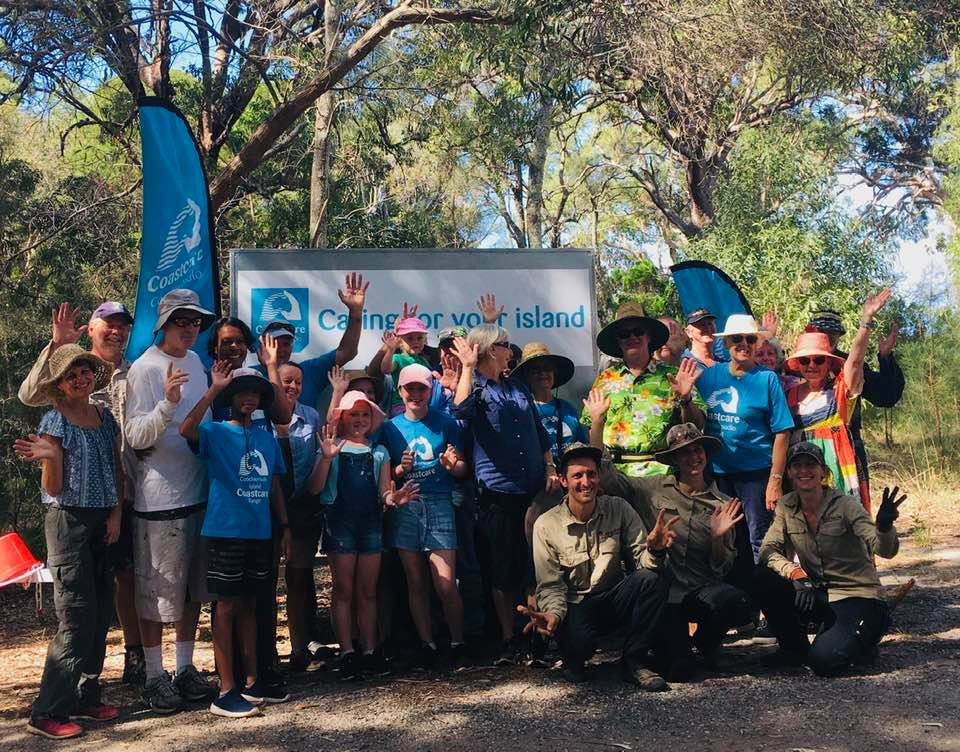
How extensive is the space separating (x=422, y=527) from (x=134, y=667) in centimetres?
172

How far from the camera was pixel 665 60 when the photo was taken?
1059cm

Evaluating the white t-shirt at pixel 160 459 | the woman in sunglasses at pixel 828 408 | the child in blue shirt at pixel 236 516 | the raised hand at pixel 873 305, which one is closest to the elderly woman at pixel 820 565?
the woman in sunglasses at pixel 828 408

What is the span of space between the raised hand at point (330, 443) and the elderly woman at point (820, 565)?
7.65 ft

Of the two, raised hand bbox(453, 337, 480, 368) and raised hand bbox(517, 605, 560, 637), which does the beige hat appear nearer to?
raised hand bbox(453, 337, 480, 368)

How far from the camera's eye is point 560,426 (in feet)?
21.9

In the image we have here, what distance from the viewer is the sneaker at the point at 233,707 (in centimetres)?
533

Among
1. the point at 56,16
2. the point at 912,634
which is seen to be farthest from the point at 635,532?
the point at 56,16

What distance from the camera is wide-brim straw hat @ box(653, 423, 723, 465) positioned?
19.8 ft

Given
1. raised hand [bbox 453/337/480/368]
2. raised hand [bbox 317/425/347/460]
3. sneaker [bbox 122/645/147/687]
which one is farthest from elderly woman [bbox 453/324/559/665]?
sneaker [bbox 122/645/147/687]

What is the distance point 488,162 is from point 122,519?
16.1m

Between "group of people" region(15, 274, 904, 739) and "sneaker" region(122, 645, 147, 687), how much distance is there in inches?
0.7

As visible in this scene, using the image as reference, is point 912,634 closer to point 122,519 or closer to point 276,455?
point 276,455

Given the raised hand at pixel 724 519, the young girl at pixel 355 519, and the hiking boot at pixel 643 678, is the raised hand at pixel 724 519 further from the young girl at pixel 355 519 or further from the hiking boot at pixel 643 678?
the young girl at pixel 355 519

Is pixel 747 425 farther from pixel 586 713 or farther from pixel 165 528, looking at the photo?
pixel 165 528
